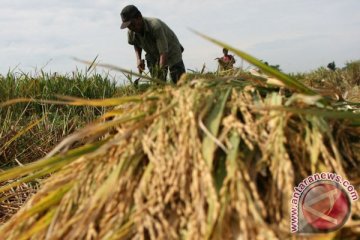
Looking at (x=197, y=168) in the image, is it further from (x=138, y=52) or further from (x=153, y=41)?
(x=138, y=52)

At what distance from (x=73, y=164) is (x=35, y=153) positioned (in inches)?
90.0

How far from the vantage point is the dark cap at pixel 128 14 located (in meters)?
5.79

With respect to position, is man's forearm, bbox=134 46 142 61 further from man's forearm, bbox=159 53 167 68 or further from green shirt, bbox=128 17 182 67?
man's forearm, bbox=159 53 167 68

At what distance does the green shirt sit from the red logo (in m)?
4.84

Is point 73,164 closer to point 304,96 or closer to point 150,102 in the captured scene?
point 150,102

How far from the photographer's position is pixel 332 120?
4.31ft

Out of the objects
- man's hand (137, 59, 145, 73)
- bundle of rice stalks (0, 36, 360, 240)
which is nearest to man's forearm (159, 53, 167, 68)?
man's hand (137, 59, 145, 73)

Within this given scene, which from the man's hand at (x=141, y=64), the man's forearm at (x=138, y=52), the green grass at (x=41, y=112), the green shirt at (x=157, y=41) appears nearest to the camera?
the green grass at (x=41, y=112)

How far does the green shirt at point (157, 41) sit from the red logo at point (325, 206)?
4839mm

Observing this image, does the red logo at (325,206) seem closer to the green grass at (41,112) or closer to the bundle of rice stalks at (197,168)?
the bundle of rice stalks at (197,168)

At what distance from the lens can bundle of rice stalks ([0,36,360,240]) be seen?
3.61 feet

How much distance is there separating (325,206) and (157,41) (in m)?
4.97

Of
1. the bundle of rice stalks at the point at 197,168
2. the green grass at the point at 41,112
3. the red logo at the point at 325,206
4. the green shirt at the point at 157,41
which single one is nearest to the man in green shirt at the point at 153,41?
the green shirt at the point at 157,41

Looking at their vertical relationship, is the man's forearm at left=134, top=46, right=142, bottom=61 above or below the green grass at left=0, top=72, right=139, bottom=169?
above
